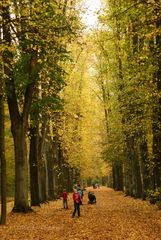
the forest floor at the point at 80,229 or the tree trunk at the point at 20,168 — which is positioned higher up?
the tree trunk at the point at 20,168

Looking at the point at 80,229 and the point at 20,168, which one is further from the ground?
the point at 20,168

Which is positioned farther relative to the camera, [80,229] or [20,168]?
[20,168]

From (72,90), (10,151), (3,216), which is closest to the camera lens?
(3,216)

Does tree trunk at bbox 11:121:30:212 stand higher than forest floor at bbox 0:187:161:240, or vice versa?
tree trunk at bbox 11:121:30:212

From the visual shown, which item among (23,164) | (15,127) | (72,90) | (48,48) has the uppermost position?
(72,90)

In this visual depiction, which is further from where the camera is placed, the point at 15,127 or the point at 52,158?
the point at 52,158

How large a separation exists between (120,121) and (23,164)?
12.9 meters

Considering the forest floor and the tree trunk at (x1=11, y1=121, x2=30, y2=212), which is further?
the tree trunk at (x1=11, y1=121, x2=30, y2=212)

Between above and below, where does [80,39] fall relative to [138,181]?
above

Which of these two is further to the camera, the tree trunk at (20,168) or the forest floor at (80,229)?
the tree trunk at (20,168)

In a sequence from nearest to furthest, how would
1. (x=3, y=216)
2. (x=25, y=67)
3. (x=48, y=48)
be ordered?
(x=48, y=48), (x=3, y=216), (x=25, y=67)

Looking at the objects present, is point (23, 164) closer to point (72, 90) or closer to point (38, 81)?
point (38, 81)

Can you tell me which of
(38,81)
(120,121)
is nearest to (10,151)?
(120,121)

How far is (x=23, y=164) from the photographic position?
2181cm
